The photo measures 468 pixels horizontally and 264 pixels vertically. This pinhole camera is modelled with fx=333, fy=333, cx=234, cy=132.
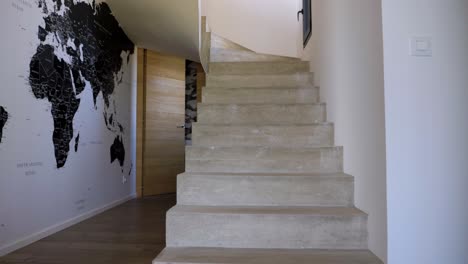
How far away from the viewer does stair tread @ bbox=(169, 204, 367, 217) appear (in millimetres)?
1778

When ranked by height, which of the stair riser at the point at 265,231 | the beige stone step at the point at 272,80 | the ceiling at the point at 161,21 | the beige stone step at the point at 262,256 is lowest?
the beige stone step at the point at 262,256

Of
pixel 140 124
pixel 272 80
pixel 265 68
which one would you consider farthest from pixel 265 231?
pixel 140 124

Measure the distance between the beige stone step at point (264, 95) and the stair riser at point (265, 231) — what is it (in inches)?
56.0

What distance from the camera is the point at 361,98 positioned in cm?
183

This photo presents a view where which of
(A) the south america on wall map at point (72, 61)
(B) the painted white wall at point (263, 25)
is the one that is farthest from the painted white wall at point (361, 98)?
(B) the painted white wall at point (263, 25)

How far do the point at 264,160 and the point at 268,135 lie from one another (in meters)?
0.29

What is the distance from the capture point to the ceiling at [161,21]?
3391 mm

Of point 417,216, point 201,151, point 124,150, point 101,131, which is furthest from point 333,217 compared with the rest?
point 124,150

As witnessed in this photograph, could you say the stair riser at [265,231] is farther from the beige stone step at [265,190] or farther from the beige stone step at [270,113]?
the beige stone step at [270,113]

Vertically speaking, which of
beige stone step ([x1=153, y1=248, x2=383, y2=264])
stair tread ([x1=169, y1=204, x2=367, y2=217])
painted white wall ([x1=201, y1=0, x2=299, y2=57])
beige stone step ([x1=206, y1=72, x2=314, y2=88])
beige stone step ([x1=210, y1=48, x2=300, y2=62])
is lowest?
beige stone step ([x1=153, y1=248, x2=383, y2=264])

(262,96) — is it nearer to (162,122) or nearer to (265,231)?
(265,231)

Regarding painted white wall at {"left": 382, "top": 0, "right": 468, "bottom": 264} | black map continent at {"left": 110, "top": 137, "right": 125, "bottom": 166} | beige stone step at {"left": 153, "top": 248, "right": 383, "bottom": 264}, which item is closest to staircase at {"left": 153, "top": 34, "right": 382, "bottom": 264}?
beige stone step at {"left": 153, "top": 248, "right": 383, "bottom": 264}

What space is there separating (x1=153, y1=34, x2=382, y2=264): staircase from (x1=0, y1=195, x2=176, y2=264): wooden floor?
55 cm

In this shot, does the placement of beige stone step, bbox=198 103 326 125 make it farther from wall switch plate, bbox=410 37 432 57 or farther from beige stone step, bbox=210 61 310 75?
wall switch plate, bbox=410 37 432 57
